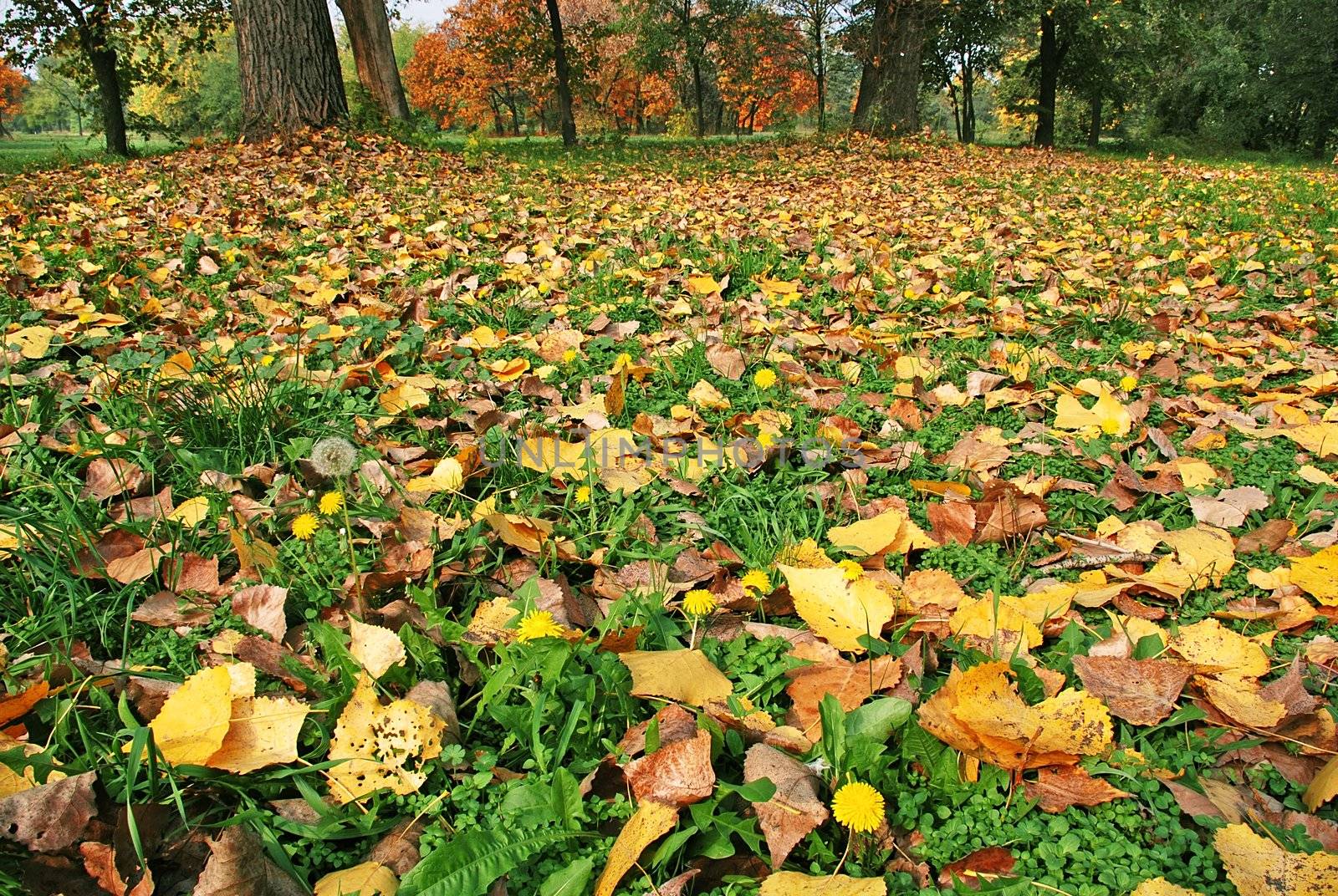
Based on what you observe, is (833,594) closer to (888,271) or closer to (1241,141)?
(888,271)

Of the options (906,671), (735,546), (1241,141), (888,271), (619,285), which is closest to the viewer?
(906,671)

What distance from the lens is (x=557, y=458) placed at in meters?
1.96

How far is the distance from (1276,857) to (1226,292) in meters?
3.44

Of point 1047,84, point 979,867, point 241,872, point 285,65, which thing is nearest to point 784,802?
point 979,867

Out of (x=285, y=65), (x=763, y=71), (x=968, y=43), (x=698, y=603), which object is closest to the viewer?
(x=698, y=603)

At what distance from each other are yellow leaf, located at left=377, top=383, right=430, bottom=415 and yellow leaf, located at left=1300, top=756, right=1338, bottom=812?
6.74 feet

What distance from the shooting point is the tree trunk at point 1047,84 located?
17.7m

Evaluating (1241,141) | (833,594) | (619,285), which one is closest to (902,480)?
(833,594)

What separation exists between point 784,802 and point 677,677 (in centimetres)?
26

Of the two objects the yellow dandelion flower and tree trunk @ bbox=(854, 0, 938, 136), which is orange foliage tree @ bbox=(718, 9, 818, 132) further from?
the yellow dandelion flower

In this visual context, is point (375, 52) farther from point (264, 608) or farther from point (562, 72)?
point (264, 608)

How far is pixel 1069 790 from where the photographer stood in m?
1.04

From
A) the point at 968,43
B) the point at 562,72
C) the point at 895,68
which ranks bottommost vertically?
the point at 895,68

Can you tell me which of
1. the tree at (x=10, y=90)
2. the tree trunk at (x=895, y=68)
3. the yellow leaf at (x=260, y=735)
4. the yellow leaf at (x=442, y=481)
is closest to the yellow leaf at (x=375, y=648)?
the yellow leaf at (x=260, y=735)
